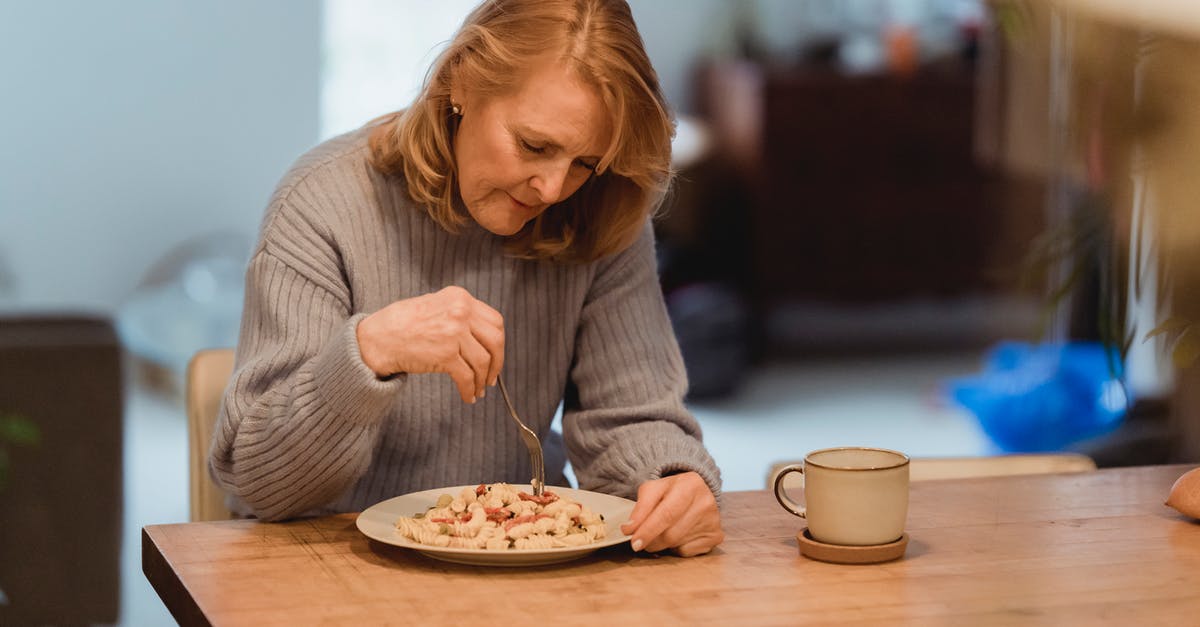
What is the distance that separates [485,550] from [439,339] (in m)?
0.17

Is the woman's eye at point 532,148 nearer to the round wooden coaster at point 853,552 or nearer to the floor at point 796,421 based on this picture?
the round wooden coaster at point 853,552

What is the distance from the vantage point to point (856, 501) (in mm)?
1041

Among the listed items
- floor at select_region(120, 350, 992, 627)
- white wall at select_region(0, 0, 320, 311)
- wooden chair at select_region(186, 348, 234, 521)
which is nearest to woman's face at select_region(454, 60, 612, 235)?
wooden chair at select_region(186, 348, 234, 521)

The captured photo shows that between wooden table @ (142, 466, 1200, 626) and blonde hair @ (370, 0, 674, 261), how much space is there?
33 centimetres

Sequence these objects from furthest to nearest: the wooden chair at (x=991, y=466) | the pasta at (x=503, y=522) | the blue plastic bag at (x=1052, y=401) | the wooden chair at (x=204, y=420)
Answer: the blue plastic bag at (x=1052, y=401)
the wooden chair at (x=991, y=466)
the wooden chair at (x=204, y=420)
the pasta at (x=503, y=522)

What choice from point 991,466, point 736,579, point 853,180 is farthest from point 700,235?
point 736,579

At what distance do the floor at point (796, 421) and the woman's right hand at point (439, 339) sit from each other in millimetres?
1983

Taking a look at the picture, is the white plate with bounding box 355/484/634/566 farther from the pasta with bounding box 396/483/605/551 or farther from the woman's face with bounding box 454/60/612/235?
the woman's face with bounding box 454/60/612/235

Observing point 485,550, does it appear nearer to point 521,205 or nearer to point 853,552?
point 853,552

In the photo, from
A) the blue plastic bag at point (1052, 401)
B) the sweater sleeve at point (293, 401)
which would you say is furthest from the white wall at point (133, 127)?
the sweater sleeve at point (293, 401)

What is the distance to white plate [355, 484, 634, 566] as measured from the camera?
100cm

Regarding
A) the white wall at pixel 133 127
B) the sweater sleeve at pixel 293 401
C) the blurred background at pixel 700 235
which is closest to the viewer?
the sweater sleeve at pixel 293 401

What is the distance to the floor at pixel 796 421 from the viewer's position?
3.60m

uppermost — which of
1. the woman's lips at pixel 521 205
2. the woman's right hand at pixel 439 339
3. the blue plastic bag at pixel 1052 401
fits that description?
the woman's lips at pixel 521 205
